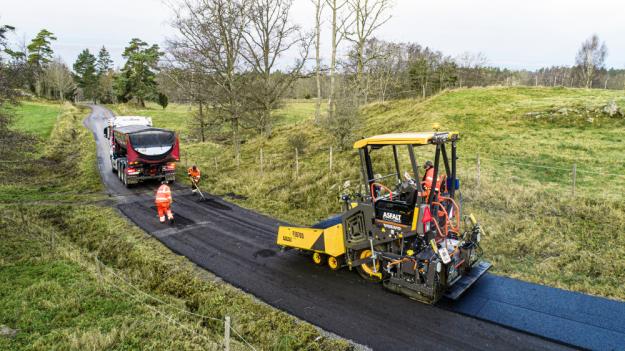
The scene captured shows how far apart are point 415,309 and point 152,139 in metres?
16.0

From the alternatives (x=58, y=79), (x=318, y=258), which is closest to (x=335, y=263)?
(x=318, y=258)

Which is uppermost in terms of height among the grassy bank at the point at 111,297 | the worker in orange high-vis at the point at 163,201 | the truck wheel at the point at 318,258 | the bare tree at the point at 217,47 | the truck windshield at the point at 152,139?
the bare tree at the point at 217,47

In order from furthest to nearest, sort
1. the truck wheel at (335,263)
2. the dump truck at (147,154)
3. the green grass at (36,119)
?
the green grass at (36,119)
the dump truck at (147,154)
the truck wheel at (335,263)

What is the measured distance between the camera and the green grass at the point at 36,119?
39.1 m

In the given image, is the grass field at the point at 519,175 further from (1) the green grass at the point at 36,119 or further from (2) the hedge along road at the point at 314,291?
(1) the green grass at the point at 36,119

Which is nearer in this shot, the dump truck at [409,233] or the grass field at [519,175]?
the dump truck at [409,233]

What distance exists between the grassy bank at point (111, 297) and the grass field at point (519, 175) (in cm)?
502

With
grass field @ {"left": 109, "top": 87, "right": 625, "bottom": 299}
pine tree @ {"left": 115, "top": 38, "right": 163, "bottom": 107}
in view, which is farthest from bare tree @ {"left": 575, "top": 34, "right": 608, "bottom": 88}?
pine tree @ {"left": 115, "top": 38, "right": 163, "bottom": 107}

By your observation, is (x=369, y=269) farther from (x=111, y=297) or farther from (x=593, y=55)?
(x=593, y=55)

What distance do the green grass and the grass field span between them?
20.0 m

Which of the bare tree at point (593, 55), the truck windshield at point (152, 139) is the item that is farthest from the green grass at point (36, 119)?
the bare tree at point (593, 55)

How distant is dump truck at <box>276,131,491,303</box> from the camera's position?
22.9 feet

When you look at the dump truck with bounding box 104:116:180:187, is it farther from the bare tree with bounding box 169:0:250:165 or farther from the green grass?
the green grass

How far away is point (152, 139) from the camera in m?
18.9
